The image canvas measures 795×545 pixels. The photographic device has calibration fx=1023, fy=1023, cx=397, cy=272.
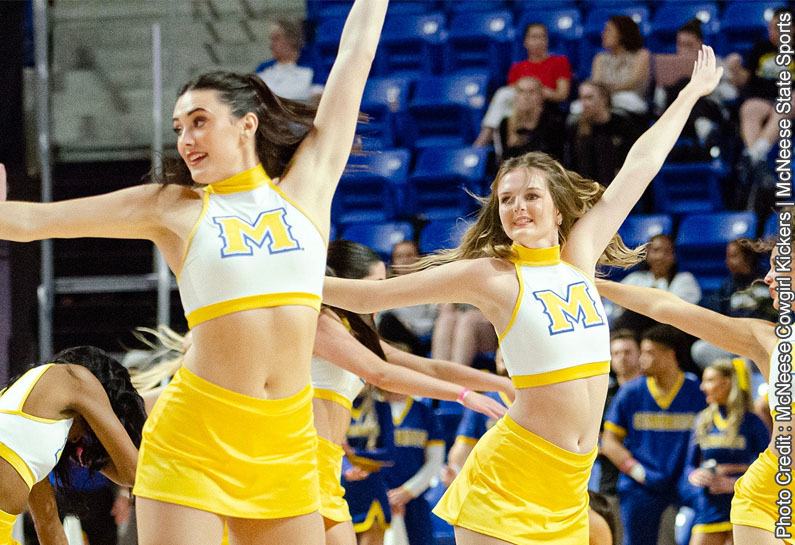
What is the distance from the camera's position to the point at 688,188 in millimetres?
7777

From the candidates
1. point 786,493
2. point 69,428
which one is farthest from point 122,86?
point 786,493

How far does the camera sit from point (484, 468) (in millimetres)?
3184

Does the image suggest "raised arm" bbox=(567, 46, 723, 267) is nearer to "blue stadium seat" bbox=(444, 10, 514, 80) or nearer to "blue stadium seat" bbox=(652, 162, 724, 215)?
"blue stadium seat" bbox=(652, 162, 724, 215)

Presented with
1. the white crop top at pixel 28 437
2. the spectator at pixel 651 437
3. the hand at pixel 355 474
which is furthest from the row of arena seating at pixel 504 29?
the white crop top at pixel 28 437

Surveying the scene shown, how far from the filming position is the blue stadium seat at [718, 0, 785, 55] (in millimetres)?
8359

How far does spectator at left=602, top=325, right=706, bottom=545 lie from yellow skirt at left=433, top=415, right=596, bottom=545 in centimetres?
285

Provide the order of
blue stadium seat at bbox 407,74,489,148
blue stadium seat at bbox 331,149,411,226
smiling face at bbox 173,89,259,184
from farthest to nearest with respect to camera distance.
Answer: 1. blue stadium seat at bbox 407,74,489,148
2. blue stadium seat at bbox 331,149,411,226
3. smiling face at bbox 173,89,259,184

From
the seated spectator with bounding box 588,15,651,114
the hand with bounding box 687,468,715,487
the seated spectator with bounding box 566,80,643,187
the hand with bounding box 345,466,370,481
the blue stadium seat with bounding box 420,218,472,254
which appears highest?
the seated spectator with bounding box 588,15,651,114

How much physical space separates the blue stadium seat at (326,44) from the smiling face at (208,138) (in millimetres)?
6656

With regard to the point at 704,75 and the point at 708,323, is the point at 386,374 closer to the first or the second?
the point at 708,323

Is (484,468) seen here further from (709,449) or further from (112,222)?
(709,449)

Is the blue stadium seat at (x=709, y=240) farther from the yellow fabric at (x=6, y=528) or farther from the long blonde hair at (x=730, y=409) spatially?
the yellow fabric at (x=6, y=528)

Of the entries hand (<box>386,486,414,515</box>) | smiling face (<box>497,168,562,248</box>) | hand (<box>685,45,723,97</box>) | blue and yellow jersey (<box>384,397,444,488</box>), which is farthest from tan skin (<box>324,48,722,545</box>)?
blue and yellow jersey (<box>384,397,444,488</box>)

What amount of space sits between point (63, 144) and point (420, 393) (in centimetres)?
476
